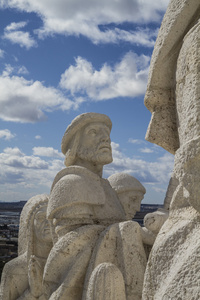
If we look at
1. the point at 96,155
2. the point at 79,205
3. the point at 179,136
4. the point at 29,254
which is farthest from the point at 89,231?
the point at 179,136

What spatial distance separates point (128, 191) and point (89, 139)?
806 mm

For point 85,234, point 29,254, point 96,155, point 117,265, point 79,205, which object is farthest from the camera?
point 29,254

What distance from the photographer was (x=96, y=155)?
4.40 m

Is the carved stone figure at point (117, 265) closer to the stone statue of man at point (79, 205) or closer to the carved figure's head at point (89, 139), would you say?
the stone statue of man at point (79, 205)

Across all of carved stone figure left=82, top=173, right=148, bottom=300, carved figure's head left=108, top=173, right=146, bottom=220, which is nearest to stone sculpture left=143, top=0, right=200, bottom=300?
carved stone figure left=82, top=173, right=148, bottom=300

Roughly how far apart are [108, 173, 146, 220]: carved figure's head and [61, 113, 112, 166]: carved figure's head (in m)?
0.40

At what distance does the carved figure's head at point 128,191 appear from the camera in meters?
4.70

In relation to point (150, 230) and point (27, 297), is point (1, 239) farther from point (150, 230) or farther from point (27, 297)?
point (150, 230)

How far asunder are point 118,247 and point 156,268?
204 centimetres

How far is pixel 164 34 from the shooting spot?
1845 millimetres

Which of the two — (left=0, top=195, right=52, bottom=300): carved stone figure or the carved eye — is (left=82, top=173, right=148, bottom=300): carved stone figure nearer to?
the carved eye

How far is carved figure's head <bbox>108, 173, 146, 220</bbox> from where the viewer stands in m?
4.70

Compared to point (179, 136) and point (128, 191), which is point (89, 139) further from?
point (179, 136)

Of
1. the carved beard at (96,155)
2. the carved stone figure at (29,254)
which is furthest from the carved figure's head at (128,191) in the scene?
the carved stone figure at (29,254)
